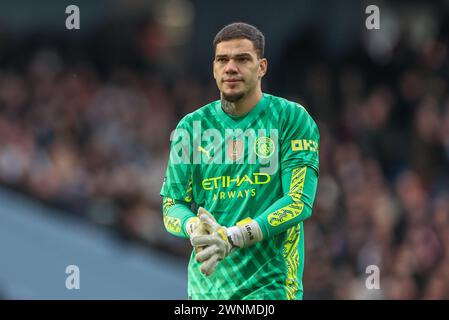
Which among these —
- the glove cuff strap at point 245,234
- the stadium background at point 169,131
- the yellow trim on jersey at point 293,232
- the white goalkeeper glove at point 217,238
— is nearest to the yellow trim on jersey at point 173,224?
the white goalkeeper glove at point 217,238

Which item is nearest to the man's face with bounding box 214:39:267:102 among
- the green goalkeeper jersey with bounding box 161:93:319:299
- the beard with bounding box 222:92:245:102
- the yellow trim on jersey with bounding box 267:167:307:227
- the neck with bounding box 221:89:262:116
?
the beard with bounding box 222:92:245:102

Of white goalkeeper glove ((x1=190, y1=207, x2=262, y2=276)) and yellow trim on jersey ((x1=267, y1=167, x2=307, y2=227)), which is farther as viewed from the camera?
yellow trim on jersey ((x1=267, y1=167, x2=307, y2=227))

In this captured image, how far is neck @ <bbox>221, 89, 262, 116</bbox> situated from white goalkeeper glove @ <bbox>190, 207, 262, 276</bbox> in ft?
2.65

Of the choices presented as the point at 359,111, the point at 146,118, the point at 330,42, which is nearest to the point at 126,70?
the point at 146,118

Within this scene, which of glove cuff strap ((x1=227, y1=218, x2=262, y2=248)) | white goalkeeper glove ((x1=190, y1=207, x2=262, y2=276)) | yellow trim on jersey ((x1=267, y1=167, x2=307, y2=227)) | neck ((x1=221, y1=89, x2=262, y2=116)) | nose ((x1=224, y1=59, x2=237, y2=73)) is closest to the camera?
white goalkeeper glove ((x1=190, y1=207, x2=262, y2=276))

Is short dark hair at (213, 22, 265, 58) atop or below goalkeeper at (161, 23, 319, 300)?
atop

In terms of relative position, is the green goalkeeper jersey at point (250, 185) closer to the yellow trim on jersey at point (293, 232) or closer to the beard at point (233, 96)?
the yellow trim on jersey at point (293, 232)

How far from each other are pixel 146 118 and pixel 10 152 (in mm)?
2316

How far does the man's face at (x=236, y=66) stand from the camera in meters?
7.56

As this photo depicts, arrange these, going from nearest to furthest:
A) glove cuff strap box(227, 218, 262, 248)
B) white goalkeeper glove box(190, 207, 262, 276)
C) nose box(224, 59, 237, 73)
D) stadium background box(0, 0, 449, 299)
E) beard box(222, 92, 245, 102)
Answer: white goalkeeper glove box(190, 207, 262, 276) → glove cuff strap box(227, 218, 262, 248) → nose box(224, 59, 237, 73) → beard box(222, 92, 245, 102) → stadium background box(0, 0, 449, 299)

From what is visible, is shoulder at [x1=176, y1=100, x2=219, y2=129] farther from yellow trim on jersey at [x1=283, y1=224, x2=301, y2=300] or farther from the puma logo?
yellow trim on jersey at [x1=283, y1=224, x2=301, y2=300]

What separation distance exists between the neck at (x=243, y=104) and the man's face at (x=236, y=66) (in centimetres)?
11

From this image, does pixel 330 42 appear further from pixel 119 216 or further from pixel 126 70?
pixel 119 216

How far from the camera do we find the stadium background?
15.1 metres
